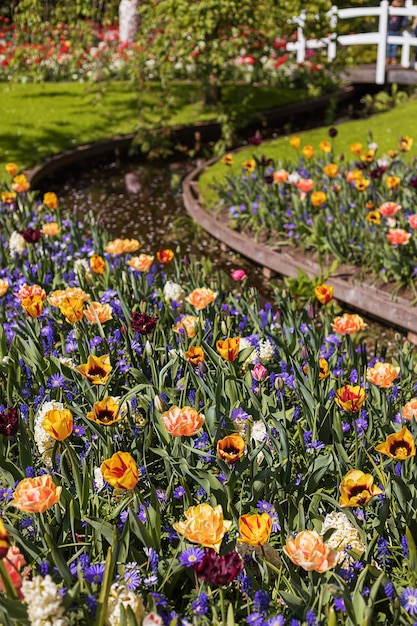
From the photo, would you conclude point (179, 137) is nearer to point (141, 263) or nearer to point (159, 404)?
point (141, 263)

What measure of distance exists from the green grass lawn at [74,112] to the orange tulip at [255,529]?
25.3 ft

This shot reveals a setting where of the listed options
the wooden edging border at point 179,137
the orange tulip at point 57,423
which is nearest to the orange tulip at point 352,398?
the orange tulip at point 57,423

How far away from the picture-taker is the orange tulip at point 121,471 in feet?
7.00

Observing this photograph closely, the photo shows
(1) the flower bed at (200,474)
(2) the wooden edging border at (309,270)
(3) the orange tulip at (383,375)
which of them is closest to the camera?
(1) the flower bed at (200,474)

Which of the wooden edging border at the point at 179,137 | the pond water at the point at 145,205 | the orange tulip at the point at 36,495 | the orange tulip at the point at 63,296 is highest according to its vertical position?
the orange tulip at the point at 36,495

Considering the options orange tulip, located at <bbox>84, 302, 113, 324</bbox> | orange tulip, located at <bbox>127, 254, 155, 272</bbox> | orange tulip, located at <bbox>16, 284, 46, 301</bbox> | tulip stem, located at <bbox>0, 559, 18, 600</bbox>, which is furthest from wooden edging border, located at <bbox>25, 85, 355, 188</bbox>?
tulip stem, located at <bbox>0, 559, 18, 600</bbox>

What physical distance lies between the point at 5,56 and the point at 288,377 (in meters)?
14.1

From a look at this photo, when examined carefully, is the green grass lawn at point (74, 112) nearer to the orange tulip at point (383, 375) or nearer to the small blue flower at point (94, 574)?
the orange tulip at point (383, 375)

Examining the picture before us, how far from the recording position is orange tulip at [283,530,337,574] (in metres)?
1.96

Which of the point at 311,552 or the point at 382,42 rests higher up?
the point at 311,552

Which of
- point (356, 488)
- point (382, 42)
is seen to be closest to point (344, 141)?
point (382, 42)

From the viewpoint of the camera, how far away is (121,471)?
220cm

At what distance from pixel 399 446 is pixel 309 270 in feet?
12.8

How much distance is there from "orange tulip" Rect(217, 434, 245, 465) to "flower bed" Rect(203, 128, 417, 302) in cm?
264
